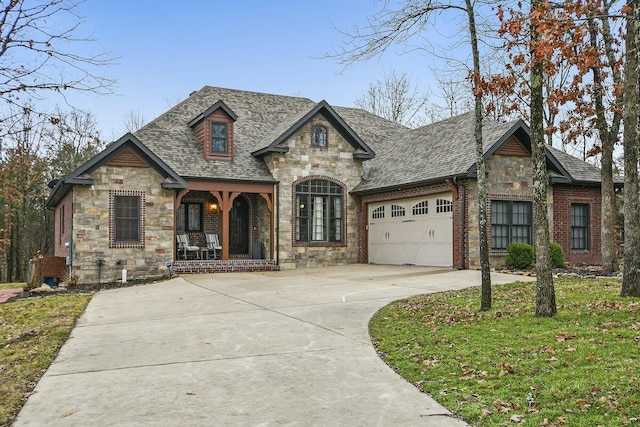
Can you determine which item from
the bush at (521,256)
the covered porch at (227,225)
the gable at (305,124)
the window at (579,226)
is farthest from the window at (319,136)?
the window at (579,226)

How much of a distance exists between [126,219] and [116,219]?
12.0 inches

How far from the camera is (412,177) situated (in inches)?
808

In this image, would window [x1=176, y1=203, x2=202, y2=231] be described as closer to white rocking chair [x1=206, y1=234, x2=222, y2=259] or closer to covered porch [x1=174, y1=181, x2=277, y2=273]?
covered porch [x1=174, y1=181, x2=277, y2=273]

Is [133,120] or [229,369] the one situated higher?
[133,120]

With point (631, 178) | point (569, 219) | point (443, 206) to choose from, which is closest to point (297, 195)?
point (443, 206)

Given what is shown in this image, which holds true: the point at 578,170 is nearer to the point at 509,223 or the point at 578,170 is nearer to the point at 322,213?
the point at 509,223

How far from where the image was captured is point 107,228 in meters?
18.7

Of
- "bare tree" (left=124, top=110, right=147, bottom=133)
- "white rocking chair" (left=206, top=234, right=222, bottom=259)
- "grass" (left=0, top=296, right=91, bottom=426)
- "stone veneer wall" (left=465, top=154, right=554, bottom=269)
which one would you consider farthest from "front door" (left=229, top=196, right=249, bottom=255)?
"bare tree" (left=124, top=110, right=147, bottom=133)

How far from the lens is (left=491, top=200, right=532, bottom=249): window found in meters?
19.0

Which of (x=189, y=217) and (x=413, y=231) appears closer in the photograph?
(x=413, y=231)

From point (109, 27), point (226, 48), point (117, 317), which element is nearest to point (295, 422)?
point (109, 27)

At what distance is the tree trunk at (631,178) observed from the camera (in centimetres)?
970

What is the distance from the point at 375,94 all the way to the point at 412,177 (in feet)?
79.4

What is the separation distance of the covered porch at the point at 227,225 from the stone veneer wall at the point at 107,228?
1.55m
